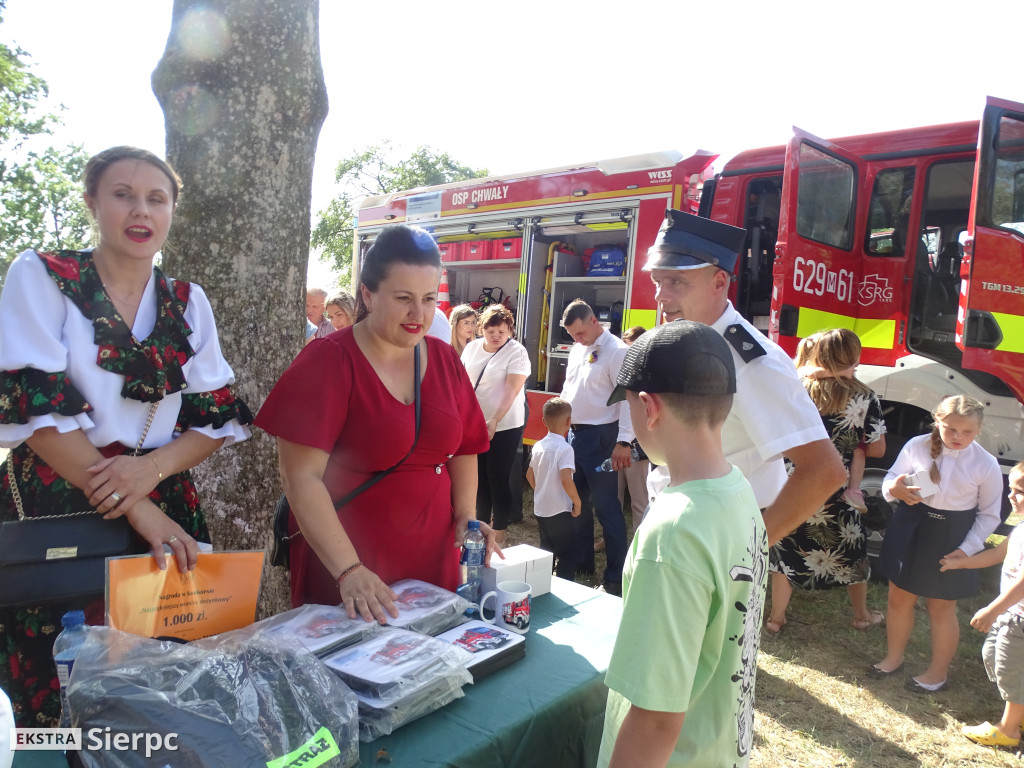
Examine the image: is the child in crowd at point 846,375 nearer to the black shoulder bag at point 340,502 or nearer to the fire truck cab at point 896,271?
the fire truck cab at point 896,271

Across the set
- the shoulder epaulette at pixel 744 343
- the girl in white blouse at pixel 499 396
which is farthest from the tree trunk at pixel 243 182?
the girl in white blouse at pixel 499 396

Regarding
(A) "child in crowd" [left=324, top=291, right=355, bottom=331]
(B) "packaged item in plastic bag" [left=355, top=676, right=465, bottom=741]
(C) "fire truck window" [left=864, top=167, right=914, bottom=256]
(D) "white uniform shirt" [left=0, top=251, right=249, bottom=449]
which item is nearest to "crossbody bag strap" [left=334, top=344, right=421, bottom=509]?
(D) "white uniform shirt" [left=0, top=251, right=249, bottom=449]

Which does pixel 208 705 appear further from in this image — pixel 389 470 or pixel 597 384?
pixel 597 384

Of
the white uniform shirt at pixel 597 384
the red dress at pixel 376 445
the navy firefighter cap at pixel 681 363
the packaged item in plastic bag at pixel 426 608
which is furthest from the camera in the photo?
the white uniform shirt at pixel 597 384

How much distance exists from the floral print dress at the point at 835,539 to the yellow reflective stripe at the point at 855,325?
962 mm

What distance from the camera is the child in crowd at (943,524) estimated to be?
332cm

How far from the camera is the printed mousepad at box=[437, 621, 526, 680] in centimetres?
150

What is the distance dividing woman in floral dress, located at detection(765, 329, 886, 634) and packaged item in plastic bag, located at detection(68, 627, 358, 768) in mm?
3154

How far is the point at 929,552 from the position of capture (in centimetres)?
337

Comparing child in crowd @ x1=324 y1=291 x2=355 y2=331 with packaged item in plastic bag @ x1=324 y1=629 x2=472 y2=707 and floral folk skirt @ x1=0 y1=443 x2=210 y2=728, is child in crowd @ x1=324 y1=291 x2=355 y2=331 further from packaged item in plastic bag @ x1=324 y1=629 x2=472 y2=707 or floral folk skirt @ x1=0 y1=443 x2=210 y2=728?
packaged item in plastic bag @ x1=324 y1=629 x2=472 y2=707

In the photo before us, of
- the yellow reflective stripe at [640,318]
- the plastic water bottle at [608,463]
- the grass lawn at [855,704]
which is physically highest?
the yellow reflective stripe at [640,318]

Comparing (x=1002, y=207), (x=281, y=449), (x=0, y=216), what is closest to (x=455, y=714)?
(x=281, y=449)

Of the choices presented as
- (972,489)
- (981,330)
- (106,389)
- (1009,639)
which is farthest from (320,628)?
(981,330)

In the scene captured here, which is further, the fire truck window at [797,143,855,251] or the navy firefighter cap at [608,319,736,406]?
the fire truck window at [797,143,855,251]
